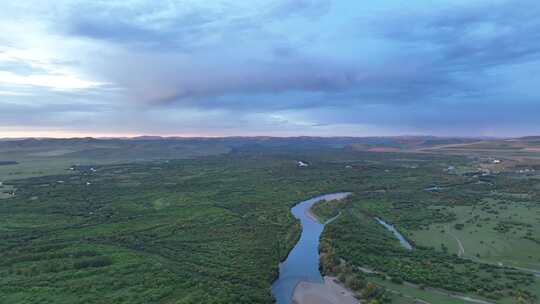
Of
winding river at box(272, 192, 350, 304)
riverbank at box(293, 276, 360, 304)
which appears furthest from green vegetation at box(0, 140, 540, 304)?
riverbank at box(293, 276, 360, 304)

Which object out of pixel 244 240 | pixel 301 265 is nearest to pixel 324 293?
pixel 301 265

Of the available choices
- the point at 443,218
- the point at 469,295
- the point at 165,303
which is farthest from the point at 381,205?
the point at 165,303

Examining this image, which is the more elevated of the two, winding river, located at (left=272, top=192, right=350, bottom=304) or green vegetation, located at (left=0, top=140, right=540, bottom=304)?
green vegetation, located at (left=0, top=140, right=540, bottom=304)

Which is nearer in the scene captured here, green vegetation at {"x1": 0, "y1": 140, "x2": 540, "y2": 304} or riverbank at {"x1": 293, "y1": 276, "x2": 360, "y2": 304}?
riverbank at {"x1": 293, "y1": 276, "x2": 360, "y2": 304}

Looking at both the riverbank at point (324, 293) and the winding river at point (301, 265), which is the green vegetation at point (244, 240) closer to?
the winding river at point (301, 265)

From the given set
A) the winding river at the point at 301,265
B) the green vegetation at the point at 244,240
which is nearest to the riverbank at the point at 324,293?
the winding river at the point at 301,265

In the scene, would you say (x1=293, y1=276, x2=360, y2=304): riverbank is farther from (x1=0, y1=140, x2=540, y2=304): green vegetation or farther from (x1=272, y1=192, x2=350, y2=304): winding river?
(x1=0, y1=140, x2=540, y2=304): green vegetation
